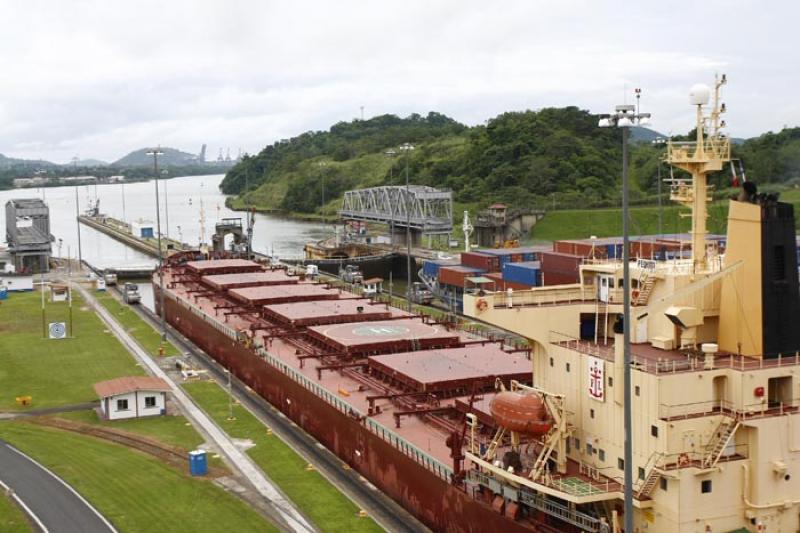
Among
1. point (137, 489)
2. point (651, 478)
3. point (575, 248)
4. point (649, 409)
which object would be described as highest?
point (575, 248)

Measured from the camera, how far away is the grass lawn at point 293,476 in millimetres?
30344

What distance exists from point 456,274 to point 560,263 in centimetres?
2091

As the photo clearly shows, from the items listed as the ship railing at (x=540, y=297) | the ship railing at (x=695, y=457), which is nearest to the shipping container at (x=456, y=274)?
the ship railing at (x=540, y=297)

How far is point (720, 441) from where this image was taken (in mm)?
22453

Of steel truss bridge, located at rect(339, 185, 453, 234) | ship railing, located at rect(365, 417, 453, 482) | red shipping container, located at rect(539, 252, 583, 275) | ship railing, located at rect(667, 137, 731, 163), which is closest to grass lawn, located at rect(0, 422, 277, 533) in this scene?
ship railing, located at rect(365, 417, 453, 482)

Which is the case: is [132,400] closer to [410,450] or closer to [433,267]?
[410,450]

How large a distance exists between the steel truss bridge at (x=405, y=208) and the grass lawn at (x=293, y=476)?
202 ft

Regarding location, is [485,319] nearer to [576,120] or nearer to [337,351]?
[337,351]

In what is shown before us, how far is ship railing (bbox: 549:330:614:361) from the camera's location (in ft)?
82.6

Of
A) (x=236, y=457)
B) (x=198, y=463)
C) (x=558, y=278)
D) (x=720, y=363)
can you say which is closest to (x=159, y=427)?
(x=236, y=457)

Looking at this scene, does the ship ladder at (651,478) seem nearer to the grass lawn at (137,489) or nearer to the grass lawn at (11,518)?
the grass lawn at (137,489)

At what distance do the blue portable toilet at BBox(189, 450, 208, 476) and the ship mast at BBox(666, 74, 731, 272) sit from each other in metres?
19.7

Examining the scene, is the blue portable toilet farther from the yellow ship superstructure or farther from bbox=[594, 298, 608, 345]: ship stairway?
bbox=[594, 298, 608, 345]: ship stairway

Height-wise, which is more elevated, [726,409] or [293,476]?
[726,409]
